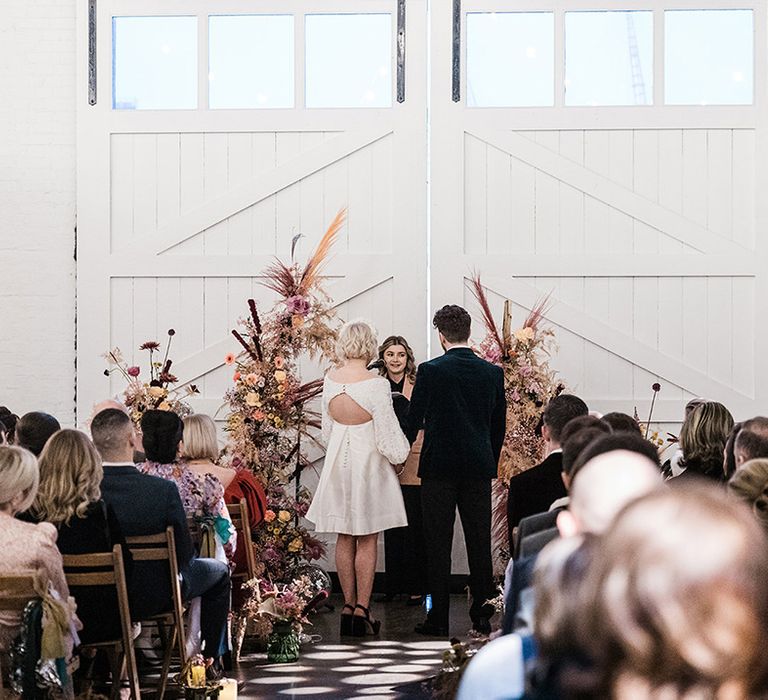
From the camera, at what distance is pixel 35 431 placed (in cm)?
623

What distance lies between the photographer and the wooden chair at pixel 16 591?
170 inches

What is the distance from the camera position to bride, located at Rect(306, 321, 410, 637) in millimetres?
7500

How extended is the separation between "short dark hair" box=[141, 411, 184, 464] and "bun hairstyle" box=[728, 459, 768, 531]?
294 centimetres

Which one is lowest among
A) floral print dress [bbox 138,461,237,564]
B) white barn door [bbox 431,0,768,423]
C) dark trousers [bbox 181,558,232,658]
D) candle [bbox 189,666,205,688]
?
candle [bbox 189,666,205,688]

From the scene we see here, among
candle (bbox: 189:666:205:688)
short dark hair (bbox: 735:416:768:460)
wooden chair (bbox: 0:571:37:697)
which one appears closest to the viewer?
wooden chair (bbox: 0:571:37:697)

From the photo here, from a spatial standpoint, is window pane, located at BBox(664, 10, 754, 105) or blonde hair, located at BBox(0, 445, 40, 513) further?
window pane, located at BBox(664, 10, 754, 105)

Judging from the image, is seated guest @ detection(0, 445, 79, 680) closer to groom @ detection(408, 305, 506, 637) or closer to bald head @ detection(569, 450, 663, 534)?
bald head @ detection(569, 450, 663, 534)

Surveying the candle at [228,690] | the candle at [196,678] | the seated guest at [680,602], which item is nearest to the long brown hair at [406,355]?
the candle at [228,690]

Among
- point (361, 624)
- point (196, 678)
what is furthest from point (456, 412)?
point (196, 678)

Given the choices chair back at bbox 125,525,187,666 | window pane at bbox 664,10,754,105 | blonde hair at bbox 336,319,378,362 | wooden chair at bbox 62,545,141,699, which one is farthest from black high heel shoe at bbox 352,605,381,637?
window pane at bbox 664,10,754,105

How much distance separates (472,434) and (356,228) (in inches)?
102

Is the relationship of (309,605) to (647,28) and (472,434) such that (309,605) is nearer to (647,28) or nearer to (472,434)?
→ (472,434)

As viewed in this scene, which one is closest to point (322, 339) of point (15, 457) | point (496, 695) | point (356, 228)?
point (356, 228)

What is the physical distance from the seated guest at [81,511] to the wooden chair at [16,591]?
0.70 metres
